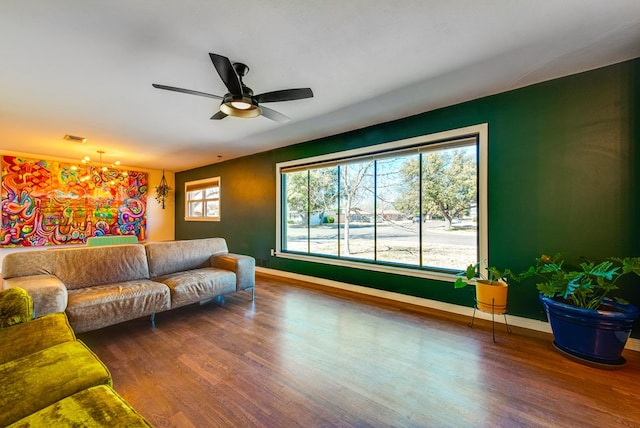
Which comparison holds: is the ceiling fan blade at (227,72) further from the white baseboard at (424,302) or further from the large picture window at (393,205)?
the white baseboard at (424,302)

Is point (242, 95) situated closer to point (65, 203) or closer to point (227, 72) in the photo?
point (227, 72)

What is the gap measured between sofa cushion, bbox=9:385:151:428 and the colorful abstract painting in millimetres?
6429

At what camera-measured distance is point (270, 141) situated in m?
4.68

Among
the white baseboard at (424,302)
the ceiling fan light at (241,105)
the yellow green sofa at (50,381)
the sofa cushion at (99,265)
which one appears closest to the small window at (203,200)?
the white baseboard at (424,302)

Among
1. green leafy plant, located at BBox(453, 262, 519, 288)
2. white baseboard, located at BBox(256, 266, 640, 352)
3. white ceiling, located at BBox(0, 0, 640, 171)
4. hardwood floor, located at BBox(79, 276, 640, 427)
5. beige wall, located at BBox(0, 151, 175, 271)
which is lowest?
hardwood floor, located at BBox(79, 276, 640, 427)

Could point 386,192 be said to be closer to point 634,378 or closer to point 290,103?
point 290,103

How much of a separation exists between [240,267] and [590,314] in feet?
11.4

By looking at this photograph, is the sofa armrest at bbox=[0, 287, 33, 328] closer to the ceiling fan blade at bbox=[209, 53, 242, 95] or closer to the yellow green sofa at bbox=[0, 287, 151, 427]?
the yellow green sofa at bbox=[0, 287, 151, 427]

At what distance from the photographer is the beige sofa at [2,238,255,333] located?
223 centimetres

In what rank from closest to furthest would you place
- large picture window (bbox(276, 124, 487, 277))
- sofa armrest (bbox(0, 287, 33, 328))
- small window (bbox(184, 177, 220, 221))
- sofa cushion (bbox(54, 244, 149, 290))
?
sofa armrest (bbox(0, 287, 33, 328)) → sofa cushion (bbox(54, 244, 149, 290)) → large picture window (bbox(276, 124, 487, 277)) → small window (bbox(184, 177, 220, 221))

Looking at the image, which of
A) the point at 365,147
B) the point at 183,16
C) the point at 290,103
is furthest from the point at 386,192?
the point at 183,16

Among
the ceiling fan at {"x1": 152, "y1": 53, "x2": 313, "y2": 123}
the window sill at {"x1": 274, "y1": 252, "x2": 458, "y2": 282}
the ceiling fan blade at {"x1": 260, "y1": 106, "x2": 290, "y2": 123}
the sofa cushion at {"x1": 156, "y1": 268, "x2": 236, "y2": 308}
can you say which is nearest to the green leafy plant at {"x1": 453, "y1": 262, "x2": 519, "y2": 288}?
the window sill at {"x1": 274, "y1": 252, "x2": 458, "y2": 282}

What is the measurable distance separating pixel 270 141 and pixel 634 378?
489 centimetres

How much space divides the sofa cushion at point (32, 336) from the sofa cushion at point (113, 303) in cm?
59
